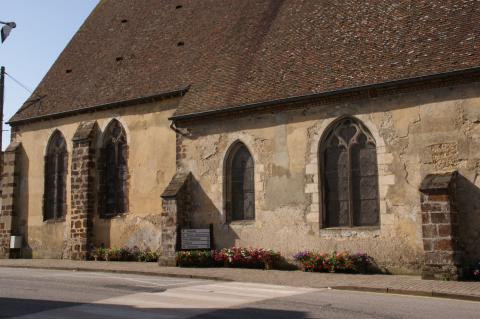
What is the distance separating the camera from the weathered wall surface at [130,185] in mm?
19609

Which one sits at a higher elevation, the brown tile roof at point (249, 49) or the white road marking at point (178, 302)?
the brown tile roof at point (249, 49)

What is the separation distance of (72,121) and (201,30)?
21.1ft

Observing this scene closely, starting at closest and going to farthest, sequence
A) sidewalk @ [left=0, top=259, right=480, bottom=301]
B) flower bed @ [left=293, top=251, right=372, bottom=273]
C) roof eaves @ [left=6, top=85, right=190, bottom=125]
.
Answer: sidewalk @ [left=0, top=259, right=480, bottom=301], flower bed @ [left=293, top=251, right=372, bottom=273], roof eaves @ [left=6, top=85, right=190, bottom=125]

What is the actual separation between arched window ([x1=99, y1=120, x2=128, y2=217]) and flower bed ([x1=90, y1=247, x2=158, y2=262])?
1503mm

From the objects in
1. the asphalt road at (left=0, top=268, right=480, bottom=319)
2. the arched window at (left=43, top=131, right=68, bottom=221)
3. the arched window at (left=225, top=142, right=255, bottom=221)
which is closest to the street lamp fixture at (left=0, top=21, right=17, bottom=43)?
the arched window at (left=43, top=131, right=68, bottom=221)

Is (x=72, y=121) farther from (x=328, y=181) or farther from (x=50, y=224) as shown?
(x=328, y=181)

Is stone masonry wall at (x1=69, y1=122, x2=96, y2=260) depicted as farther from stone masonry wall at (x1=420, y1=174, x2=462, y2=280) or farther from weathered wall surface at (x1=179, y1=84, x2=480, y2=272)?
stone masonry wall at (x1=420, y1=174, x2=462, y2=280)

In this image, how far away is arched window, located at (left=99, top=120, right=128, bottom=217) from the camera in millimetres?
20844

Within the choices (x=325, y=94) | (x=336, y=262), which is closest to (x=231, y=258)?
(x=336, y=262)

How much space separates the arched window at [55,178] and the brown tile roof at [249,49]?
1493 millimetres

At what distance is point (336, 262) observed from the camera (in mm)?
14711

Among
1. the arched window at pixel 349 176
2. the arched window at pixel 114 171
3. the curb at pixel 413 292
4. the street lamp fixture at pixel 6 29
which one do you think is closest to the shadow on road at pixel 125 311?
the curb at pixel 413 292

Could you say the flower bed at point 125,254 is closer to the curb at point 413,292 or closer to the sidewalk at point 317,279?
the sidewalk at point 317,279

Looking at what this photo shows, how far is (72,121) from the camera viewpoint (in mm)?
22297
